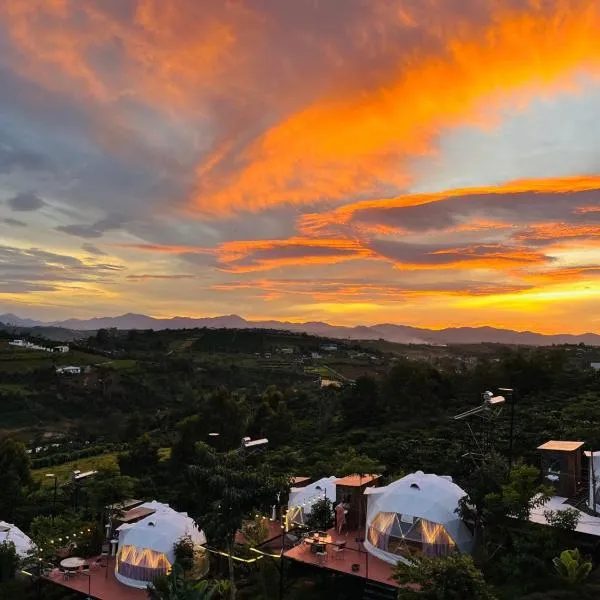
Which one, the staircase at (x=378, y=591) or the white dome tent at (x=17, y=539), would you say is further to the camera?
the white dome tent at (x=17, y=539)

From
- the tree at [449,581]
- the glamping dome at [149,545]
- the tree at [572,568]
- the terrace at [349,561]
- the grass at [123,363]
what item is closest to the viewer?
the tree at [449,581]

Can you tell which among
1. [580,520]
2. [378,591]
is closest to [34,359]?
[378,591]

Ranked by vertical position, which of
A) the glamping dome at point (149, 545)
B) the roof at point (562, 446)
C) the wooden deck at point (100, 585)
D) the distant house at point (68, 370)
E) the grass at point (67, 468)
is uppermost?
the roof at point (562, 446)

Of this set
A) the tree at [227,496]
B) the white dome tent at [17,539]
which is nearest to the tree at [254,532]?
the tree at [227,496]

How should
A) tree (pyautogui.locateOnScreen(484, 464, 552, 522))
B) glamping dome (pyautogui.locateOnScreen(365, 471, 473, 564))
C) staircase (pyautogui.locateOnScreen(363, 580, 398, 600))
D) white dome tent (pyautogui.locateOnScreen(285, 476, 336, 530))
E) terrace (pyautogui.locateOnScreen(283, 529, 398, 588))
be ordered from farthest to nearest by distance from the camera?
white dome tent (pyautogui.locateOnScreen(285, 476, 336, 530)), glamping dome (pyautogui.locateOnScreen(365, 471, 473, 564)), terrace (pyautogui.locateOnScreen(283, 529, 398, 588)), staircase (pyautogui.locateOnScreen(363, 580, 398, 600)), tree (pyautogui.locateOnScreen(484, 464, 552, 522))

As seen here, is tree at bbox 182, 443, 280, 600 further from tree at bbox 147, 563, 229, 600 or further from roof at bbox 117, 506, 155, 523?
roof at bbox 117, 506, 155, 523

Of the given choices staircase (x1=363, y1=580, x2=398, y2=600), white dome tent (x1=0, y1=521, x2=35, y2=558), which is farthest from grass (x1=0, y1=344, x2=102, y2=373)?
staircase (x1=363, y1=580, x2=398, y2=600)

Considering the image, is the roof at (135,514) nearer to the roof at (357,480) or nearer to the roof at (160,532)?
the roof at (160,532)
